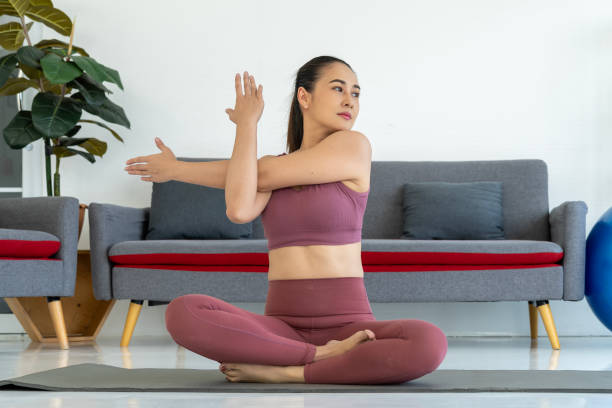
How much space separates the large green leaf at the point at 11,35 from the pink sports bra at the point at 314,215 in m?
2.81

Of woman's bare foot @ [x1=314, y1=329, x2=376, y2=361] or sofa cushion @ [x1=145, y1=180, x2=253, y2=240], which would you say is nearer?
woman's bare foot @ [x1=314, y1=329, x2=376, y2=361]

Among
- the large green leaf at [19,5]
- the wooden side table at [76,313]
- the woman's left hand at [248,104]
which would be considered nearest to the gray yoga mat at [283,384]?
the woman's left hand at [248,104]

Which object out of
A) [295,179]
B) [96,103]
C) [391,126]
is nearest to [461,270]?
[391,126]

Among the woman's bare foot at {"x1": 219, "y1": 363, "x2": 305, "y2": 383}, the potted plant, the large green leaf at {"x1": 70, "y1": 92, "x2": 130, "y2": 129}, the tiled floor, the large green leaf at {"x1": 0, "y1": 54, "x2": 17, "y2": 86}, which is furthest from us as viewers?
the large green leaf at {"x1": 70, "y1": 92, "x2": 130, "y2": 129}

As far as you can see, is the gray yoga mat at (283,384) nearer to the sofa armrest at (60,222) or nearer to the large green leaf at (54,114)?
the sofa armrest at (60,222)

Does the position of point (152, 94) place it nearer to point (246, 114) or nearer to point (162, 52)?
point (162, 52)

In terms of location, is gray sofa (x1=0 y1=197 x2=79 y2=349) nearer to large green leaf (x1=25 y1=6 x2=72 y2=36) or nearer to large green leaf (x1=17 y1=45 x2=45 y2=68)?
large green leaf (x1=17 y1=45 x2=45 y2=68)

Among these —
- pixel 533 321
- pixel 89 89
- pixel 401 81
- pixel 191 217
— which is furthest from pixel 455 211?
pixel 89 89

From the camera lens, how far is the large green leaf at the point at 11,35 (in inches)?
165

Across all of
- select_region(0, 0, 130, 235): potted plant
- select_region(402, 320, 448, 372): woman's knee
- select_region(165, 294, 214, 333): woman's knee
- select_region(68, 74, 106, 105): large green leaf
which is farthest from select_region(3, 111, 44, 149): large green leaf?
select_region(402, 320, 448, 372): woman's knee

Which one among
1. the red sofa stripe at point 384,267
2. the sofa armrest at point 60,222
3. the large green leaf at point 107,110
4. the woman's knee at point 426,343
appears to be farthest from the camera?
the large green leaf at point 107,110

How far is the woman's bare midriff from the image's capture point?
6.22 ft

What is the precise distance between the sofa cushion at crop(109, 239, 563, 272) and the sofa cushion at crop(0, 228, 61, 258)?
0.36 metres

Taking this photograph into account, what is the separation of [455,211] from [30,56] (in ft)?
7.45
